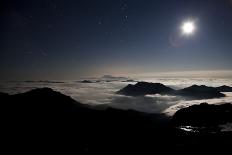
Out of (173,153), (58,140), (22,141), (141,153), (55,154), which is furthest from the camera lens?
(58,140)

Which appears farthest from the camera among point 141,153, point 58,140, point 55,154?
point 58,140

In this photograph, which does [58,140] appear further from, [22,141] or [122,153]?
[122,153]

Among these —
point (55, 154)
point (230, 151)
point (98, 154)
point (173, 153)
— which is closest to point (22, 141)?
point (55, 154)

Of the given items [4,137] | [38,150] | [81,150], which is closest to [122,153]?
[81,150]

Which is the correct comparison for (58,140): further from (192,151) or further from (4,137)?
(192,151)

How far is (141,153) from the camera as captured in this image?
503ft

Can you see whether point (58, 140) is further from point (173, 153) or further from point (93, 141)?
point (173, 153)

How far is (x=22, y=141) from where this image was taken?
172250 mm

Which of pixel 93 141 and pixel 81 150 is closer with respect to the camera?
pixel 81 150

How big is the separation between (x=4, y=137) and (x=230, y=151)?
16823 centimetres

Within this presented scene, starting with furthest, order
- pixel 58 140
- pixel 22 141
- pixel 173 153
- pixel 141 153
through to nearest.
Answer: pixel 58 140, pixel 22 141, pixel 141 153, pixel 173 153

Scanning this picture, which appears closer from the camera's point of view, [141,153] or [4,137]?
[141,153]

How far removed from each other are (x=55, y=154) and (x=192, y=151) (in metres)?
87.5

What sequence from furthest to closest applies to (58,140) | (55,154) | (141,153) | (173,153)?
(58,140) → (141,153) → (173,153) → (55,154)
